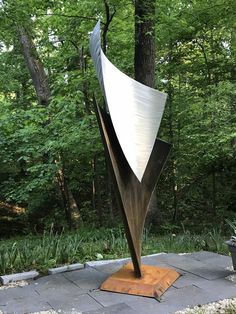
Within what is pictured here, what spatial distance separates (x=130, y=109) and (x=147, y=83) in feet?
13.0

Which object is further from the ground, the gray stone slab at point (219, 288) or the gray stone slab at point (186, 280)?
the gray stone slab at point (219, 288)

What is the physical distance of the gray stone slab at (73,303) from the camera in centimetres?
335

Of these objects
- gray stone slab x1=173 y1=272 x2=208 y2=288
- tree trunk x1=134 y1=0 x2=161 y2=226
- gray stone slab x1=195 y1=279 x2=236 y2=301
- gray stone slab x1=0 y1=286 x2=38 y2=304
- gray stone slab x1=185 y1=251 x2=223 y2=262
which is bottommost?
gray stone slab x1=185 y1=251 x2=223 y2=262

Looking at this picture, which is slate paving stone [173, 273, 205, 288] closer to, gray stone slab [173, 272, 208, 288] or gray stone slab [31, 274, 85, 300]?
gray stone slab [173, 272, 208, 288]

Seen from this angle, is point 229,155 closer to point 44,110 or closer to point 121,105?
point 44,110

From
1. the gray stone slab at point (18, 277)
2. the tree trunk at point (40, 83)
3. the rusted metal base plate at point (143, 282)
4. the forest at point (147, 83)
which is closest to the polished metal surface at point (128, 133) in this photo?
the rusted metal base plate at point (143, 282)

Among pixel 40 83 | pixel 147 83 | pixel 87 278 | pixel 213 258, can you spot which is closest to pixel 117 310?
pixel 87 278

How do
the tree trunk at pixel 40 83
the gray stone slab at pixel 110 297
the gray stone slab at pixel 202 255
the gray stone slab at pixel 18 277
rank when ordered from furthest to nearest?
1. the tree trunk at pixel 40 83
2. the gray stone slab at pixel 202 255
3. the gray stone slab at pixel 18 277
4. the gray stone slab at pixel 110 297

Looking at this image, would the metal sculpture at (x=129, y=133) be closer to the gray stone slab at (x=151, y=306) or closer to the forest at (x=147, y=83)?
the gray stone slab at (x=151, y=306)

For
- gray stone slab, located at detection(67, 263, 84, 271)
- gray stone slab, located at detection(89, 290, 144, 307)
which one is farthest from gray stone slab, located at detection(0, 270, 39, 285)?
gray stone slab, located at detection(89, 290, 144, 307)

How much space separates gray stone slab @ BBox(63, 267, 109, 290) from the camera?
399 centimetres

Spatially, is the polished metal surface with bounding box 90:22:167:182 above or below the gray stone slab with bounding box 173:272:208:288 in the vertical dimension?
above

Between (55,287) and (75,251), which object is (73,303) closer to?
(55,287)

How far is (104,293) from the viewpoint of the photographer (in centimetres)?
374
